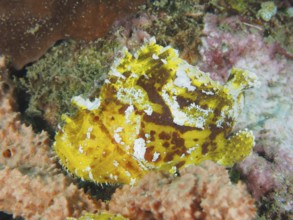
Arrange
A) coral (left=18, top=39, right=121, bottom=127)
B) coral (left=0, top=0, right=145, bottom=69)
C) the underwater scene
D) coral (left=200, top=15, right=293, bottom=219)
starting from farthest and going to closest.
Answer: coral (left=18, top=39, right=121, bottom=127) → coral (left=0, top=0, right=145, bottom=69) → coral (left=200, top=15, right=293, bottom=219) → the underwater scene

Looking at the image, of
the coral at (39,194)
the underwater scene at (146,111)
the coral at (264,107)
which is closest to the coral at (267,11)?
the underwater scene at (146,111)

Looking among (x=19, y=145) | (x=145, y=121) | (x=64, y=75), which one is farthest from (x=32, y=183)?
(x=64, y=75)

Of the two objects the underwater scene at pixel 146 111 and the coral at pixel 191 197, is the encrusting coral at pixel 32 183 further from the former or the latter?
the coral at pixel 191 197

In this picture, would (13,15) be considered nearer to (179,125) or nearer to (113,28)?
(113,28)

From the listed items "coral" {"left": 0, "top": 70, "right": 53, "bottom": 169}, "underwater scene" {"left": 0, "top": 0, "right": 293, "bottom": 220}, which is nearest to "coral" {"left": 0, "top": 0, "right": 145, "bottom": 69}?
"underwater scene" {"left": 0, "top": 0, "right": 293, "bottom": 220}

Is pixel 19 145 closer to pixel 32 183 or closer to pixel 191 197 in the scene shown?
pixel 32 183

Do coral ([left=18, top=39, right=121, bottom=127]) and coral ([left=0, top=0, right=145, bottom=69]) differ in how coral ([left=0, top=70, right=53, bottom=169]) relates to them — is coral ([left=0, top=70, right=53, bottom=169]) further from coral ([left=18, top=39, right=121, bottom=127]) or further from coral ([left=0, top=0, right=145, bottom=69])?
coral ([left=0, top=0, right=145, bottom=69])

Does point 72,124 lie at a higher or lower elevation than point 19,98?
higher

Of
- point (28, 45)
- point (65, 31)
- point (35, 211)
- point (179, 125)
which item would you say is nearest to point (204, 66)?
point (179, 125)
